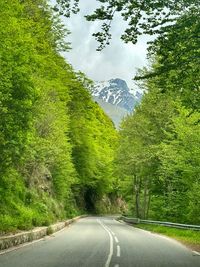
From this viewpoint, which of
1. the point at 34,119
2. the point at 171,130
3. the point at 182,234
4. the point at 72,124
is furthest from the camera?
the point at 72,124

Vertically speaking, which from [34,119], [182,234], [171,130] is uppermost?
[171,130]

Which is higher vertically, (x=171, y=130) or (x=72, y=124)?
(x=72, y=124)

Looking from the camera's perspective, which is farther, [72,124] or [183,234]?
[72,124]

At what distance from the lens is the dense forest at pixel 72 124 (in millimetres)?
17891

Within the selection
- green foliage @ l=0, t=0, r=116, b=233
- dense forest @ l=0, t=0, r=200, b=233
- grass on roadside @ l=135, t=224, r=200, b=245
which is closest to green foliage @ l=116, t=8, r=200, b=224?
dense forest @ l=0, t=0, r=200, b=233

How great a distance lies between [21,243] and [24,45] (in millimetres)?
9536

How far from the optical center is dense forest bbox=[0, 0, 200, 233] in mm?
17891

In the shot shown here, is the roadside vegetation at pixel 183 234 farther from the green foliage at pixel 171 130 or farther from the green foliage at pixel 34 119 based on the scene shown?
the green foliage at pixel 34 119

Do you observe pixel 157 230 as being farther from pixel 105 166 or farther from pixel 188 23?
pixel 105 166

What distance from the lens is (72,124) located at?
5869 cm

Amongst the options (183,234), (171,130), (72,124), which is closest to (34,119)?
(183,234)

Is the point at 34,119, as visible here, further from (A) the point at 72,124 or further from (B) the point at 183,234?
(A) the point at 72,124

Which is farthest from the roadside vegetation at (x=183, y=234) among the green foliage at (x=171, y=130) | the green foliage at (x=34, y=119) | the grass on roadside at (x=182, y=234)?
the green foliage at (x=34, y=119)

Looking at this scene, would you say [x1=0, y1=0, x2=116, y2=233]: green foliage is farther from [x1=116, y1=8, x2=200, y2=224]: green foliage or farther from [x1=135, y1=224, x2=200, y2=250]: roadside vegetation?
[x1=135, y1=224, x2=200, y2=250]: roadside vegetation
